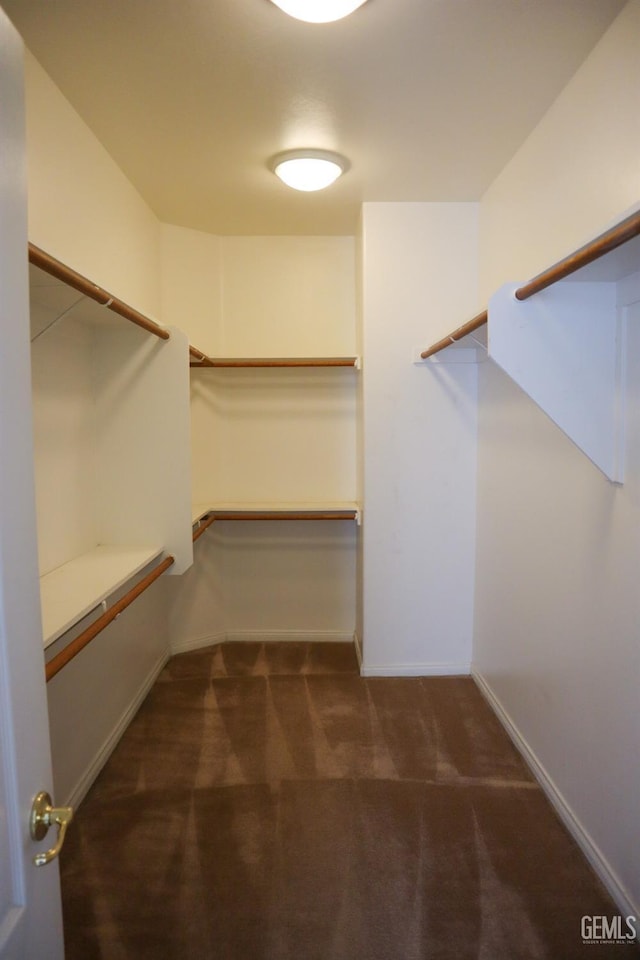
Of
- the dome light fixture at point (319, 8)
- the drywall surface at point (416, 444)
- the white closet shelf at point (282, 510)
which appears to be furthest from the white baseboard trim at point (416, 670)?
the dome light fixture at point (319, 8)

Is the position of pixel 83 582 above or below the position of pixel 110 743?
above

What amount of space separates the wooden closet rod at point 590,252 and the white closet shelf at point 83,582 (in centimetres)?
148

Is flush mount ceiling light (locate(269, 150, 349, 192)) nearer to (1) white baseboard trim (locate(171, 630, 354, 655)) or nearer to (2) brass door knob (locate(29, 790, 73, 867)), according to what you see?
(2) brass door knob (locate(29, 790, 73, 867))

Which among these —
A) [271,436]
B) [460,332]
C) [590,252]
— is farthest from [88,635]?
[271,436]

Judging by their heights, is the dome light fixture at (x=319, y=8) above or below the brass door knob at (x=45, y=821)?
above

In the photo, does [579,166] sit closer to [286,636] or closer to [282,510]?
[282,510]

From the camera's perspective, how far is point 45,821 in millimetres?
778

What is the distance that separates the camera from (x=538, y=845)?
190cm

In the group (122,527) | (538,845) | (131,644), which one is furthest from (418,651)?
(122,527)

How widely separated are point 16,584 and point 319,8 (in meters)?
1.53

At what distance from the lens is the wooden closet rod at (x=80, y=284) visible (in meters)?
1.32

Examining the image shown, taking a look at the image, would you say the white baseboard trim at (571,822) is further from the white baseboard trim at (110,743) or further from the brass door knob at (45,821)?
the white baseboard trim at (110,743)

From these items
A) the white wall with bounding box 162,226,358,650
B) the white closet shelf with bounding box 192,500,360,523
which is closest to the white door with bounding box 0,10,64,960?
the white closet shelf with bounding box 192,500,360,523

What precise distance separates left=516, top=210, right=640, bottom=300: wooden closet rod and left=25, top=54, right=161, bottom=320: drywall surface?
1199mm
